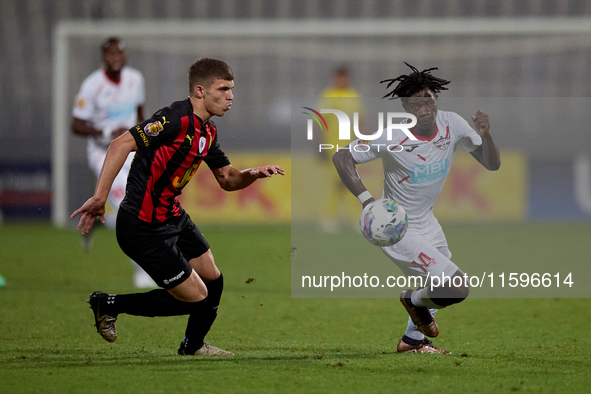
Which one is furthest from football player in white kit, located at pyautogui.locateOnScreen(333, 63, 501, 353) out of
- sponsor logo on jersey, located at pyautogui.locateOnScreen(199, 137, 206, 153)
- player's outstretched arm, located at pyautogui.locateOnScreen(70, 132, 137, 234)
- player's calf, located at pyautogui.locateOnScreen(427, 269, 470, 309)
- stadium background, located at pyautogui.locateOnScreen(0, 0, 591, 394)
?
player's outstretched arm, located at pyautogui.locateOnScreen(70, 132, 137, 234)

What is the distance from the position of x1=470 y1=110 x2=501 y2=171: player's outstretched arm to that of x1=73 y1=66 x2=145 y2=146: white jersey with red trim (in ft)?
13.4

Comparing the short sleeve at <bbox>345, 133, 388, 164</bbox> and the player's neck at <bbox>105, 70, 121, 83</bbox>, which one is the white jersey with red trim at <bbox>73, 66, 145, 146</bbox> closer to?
the player's neck at <bbox>105, 70, 121, 83</bbox>

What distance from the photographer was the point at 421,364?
14.1 feet

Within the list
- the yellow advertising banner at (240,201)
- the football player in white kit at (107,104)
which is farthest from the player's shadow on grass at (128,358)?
the yellow advertising banner at (240,201)

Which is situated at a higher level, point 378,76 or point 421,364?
point 378,76

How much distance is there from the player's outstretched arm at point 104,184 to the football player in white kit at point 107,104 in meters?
3.59

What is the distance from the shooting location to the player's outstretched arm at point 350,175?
4.68 m

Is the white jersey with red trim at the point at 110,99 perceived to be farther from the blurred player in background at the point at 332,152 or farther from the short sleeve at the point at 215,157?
the blurred player in background at the point at 332,152

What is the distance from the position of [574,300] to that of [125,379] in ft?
14.6

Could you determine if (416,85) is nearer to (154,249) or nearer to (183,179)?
(183,179)

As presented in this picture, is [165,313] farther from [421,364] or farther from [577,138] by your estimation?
[577,138]

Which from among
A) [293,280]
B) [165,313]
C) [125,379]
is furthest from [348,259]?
[125,379]

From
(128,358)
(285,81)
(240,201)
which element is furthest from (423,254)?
(285,81)

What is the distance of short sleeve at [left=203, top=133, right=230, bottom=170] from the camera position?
4648 millimetres
